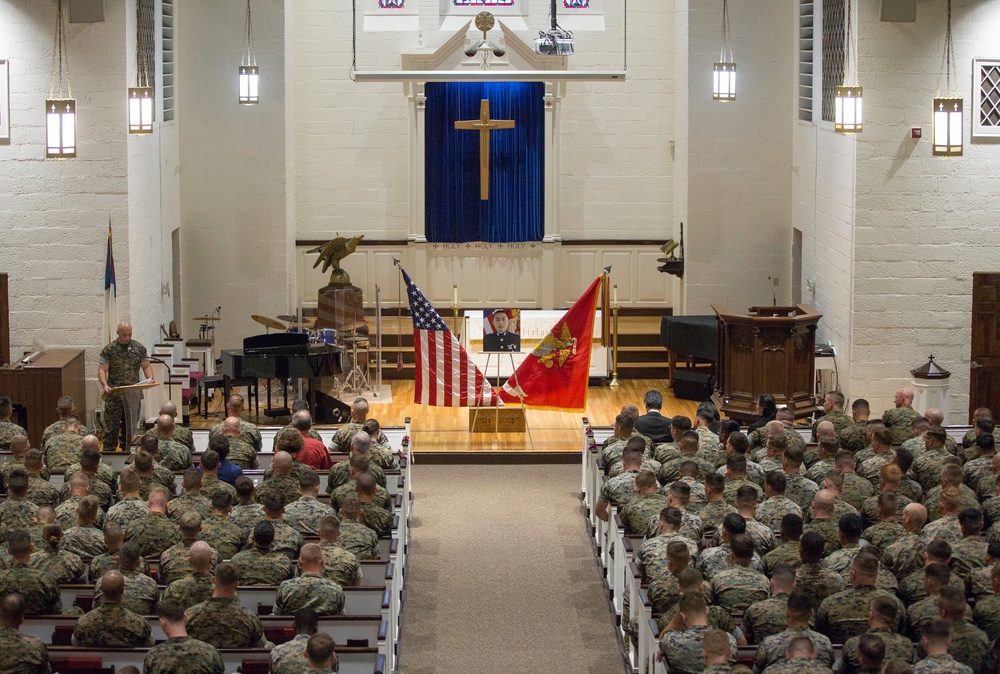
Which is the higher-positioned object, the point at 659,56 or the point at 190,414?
the point at 659,56

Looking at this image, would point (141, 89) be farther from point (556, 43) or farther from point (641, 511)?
point (641, 511)

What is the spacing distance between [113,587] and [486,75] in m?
12.4

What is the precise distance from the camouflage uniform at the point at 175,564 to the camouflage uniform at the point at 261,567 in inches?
7.9

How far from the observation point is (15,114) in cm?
1590

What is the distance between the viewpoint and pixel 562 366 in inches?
604

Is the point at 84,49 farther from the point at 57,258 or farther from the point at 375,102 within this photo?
the point at 375,102

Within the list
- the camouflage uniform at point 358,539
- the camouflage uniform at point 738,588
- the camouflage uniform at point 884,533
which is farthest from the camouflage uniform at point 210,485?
the camouflage uniform at point 884,533

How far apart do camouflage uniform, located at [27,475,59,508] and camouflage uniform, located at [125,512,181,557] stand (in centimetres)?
113

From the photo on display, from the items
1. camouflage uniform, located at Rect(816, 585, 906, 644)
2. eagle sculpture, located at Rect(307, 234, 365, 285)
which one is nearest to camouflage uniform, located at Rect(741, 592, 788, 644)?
camouflage uniform, located at Rect(816, 585, 906, 644)

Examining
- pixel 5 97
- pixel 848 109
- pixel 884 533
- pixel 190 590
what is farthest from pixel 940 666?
pixel 5 97

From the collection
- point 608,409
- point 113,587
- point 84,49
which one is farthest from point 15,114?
point 113,587

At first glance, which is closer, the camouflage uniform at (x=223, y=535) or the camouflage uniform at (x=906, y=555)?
the camouflage uniform at (x=906, y=555)

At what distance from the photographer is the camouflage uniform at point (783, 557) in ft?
29.8

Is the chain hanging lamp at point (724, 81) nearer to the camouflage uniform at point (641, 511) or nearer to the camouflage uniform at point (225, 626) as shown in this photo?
the camouflage uniform at point (641, 511)
